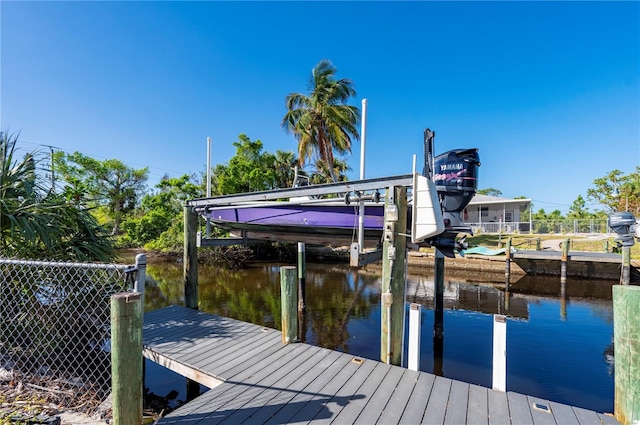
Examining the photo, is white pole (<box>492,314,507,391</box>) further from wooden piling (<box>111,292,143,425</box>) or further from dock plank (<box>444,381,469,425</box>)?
wooden piling (<box>111,292,143,425</box>)

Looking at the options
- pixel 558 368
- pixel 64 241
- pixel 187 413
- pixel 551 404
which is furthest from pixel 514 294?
pixel 64 241

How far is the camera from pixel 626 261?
9.16m

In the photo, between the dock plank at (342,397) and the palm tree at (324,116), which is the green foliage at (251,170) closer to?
the palm tree at (324,116)

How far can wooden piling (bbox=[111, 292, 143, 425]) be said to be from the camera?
1.62 metres

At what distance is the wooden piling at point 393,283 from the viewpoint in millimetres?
3143

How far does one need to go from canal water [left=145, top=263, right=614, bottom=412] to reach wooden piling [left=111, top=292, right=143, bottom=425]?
2.95 metres

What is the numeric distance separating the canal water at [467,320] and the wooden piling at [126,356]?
116 inches

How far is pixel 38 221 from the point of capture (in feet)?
11.8

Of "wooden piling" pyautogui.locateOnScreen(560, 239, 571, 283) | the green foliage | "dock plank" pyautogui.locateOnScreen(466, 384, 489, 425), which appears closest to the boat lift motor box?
"wooden piling" pyautogui.locateOnScreen(560, 239, 571, 283)

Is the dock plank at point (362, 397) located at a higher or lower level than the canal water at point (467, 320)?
higher

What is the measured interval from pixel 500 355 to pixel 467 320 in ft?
18.3

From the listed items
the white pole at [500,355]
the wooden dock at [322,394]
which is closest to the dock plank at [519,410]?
the wooden dock at [322,394]

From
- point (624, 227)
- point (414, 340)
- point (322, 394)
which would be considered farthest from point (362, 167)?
point (624, 227)

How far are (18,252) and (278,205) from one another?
3.50 meters
